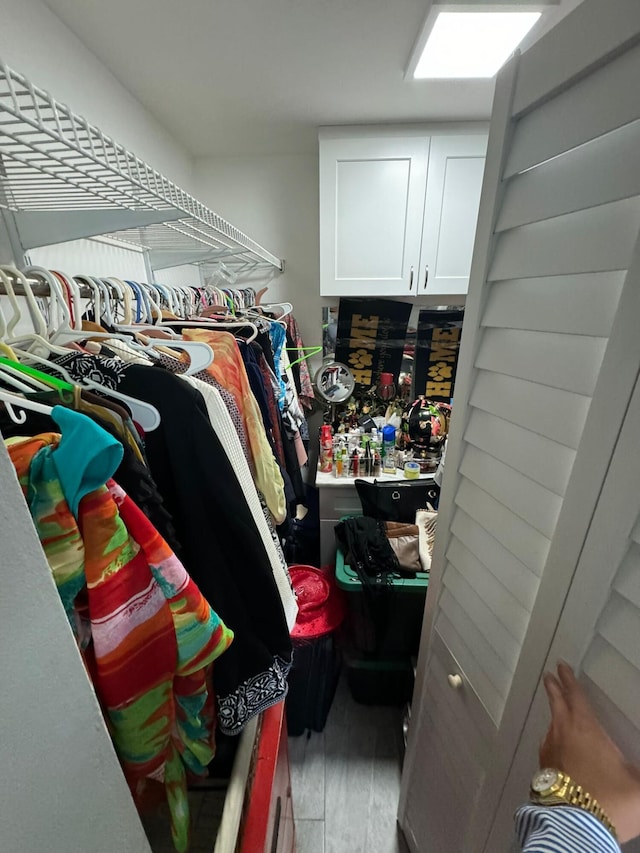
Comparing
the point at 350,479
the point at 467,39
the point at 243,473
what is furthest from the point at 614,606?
the point at 467,39

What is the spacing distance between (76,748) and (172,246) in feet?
5.42

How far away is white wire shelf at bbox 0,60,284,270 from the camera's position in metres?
0.48

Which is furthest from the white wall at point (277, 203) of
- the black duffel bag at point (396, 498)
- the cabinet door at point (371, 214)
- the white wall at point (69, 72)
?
the black duffel bag at point (396, 498)

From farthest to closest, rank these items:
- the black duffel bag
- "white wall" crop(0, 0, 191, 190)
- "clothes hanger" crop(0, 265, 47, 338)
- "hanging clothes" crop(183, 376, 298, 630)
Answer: the black duffel bag < "white wall" crop(0, 0, 191, 190) < "hanging clothes" crop(183, 376, 298, 630) < "clothes hanger" crop(0, 265, 47, 338)

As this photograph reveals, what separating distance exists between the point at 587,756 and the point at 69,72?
191 centimetres

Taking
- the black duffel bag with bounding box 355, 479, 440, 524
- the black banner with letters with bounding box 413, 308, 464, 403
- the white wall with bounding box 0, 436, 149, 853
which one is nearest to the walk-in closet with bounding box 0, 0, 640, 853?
the white wall with bounding box 0, 436, 149, 853

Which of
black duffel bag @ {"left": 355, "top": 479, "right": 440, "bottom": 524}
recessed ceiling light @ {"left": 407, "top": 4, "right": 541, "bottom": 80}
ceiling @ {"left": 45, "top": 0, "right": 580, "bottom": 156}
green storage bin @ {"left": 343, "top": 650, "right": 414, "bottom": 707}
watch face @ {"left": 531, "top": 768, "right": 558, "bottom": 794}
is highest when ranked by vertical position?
recessed ceiling light @ {"left": 407, "top": 4, "right": 541, "bottom": 80}

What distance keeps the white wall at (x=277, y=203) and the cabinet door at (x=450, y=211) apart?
2.17ft

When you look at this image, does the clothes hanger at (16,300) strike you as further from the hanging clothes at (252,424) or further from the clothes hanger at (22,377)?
the hanging clothes at (252,424)

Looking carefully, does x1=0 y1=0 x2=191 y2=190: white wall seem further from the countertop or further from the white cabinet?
the countertop

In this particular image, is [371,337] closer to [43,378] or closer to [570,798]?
[43,378]

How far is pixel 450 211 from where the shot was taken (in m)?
1.75

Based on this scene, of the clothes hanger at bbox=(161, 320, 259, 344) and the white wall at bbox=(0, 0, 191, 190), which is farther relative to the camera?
the clothes hanger at bbox=(161, 320, 259, 344)

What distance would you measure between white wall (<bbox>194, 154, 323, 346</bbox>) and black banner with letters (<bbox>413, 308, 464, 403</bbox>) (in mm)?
A: 663
